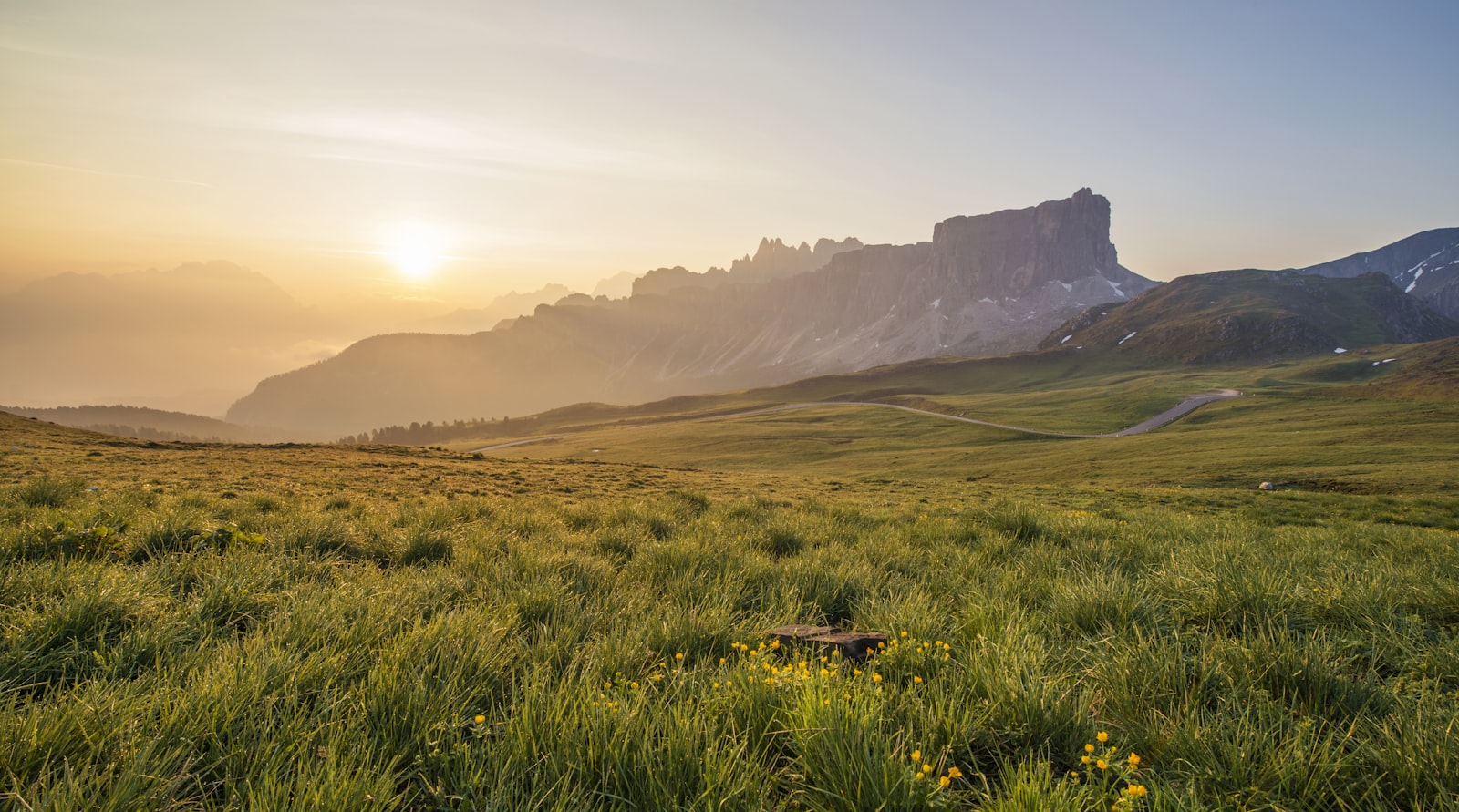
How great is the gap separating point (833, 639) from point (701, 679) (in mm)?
1205

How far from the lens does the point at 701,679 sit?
3.57 metres

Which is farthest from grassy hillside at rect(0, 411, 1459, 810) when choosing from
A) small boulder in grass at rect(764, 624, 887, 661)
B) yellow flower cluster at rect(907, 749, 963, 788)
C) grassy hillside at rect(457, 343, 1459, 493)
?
grassy hillside at rect(457, 343, 1459, 493)

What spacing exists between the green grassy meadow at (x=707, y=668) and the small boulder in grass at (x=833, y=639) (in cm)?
18

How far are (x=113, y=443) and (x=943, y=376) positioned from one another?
19962 cm

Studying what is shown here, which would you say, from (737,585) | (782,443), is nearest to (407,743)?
(737,585)

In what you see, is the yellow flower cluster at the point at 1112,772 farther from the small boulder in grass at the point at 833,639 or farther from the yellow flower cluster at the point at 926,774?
the small boulder in grass at the point at 833,639

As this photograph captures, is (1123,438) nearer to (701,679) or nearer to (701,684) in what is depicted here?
(701,679)

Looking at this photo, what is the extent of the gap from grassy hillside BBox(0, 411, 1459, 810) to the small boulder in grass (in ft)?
0.67

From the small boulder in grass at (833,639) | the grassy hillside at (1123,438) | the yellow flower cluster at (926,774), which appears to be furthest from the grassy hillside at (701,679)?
the grassy hillside at (1123,438)

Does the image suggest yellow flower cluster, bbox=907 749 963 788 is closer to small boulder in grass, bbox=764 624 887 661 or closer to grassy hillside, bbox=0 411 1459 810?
grassy hillside, bbox=0 411 1459 810

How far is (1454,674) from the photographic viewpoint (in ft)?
12.0

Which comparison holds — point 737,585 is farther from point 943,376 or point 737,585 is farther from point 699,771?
point 943,376

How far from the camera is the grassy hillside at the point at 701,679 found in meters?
2.59

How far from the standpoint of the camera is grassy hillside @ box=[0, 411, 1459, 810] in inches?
102
